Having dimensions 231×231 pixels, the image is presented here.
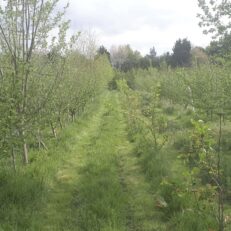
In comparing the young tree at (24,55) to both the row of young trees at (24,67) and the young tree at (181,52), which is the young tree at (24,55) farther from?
the young tree at (181,52)

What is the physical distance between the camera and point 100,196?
6.48m

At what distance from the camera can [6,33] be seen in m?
7.61

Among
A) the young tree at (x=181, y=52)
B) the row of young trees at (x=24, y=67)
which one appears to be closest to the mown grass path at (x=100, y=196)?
the row of young trees at (x=24, y=67)

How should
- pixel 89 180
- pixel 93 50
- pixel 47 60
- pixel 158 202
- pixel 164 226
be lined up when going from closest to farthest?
pixel 164 226, pixel 158 202, pixel 89 180, pixel 47 60, pixel 93 50

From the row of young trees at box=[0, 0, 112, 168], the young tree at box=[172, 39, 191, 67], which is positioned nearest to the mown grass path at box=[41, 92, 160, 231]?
the row of young trees at box=[0, 0, 112, 168]

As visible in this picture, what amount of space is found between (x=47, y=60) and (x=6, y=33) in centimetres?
125

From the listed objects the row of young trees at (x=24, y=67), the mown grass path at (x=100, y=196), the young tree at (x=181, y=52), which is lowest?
the mown grass path at (x=100, y=196)

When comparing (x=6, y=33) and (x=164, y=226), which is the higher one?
(x=6, y=33)

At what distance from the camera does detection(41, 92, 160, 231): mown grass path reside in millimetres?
5582

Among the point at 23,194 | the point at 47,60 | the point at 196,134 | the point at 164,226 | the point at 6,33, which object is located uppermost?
the point at 6,33

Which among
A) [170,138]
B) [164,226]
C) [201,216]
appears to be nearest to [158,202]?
[164,226]

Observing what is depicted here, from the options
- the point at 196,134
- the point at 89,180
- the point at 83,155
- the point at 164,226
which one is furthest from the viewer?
the point at 83,155

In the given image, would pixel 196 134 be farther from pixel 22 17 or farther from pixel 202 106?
pixel 202 106

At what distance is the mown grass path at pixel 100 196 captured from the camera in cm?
558
